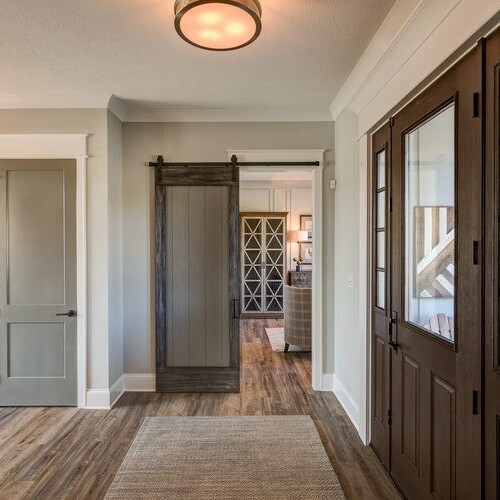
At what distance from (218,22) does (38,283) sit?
274 cm

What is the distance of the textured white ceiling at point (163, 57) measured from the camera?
2031 mm

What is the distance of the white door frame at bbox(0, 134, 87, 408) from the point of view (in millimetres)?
3279

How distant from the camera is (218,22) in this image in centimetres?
183

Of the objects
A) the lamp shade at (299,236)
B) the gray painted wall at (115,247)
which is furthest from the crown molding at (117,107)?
the lamp shade at (299,236)

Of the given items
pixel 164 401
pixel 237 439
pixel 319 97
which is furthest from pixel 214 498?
pixel 319 97

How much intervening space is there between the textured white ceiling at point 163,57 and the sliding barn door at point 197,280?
0.80 m

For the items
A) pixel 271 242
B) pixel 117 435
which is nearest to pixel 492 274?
pixel 117 435

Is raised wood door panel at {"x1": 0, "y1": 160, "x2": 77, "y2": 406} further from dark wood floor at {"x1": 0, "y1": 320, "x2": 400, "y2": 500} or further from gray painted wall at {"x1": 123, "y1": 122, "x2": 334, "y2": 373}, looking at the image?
gray painted wall at {"x1": 123, "y1": 122, "x2": 334, "y2": 373}

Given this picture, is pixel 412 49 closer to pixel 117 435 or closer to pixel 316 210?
pixel 316 210

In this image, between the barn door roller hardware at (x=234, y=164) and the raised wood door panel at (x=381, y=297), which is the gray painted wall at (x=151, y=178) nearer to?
the barn door roller hardware at (x=234, y=164)

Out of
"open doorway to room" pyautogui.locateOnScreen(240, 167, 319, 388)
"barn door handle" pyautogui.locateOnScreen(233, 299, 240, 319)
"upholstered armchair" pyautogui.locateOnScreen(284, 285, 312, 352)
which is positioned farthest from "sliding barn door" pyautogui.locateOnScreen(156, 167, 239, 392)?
"open doorway to room" pyautogui.locateOnScreen(240, 167, 319, 388)

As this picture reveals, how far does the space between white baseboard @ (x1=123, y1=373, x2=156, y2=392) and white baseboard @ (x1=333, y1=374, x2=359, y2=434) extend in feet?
5.99

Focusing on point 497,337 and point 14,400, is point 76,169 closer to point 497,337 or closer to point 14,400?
point 14,400

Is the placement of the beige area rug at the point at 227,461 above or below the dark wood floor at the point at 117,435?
above
